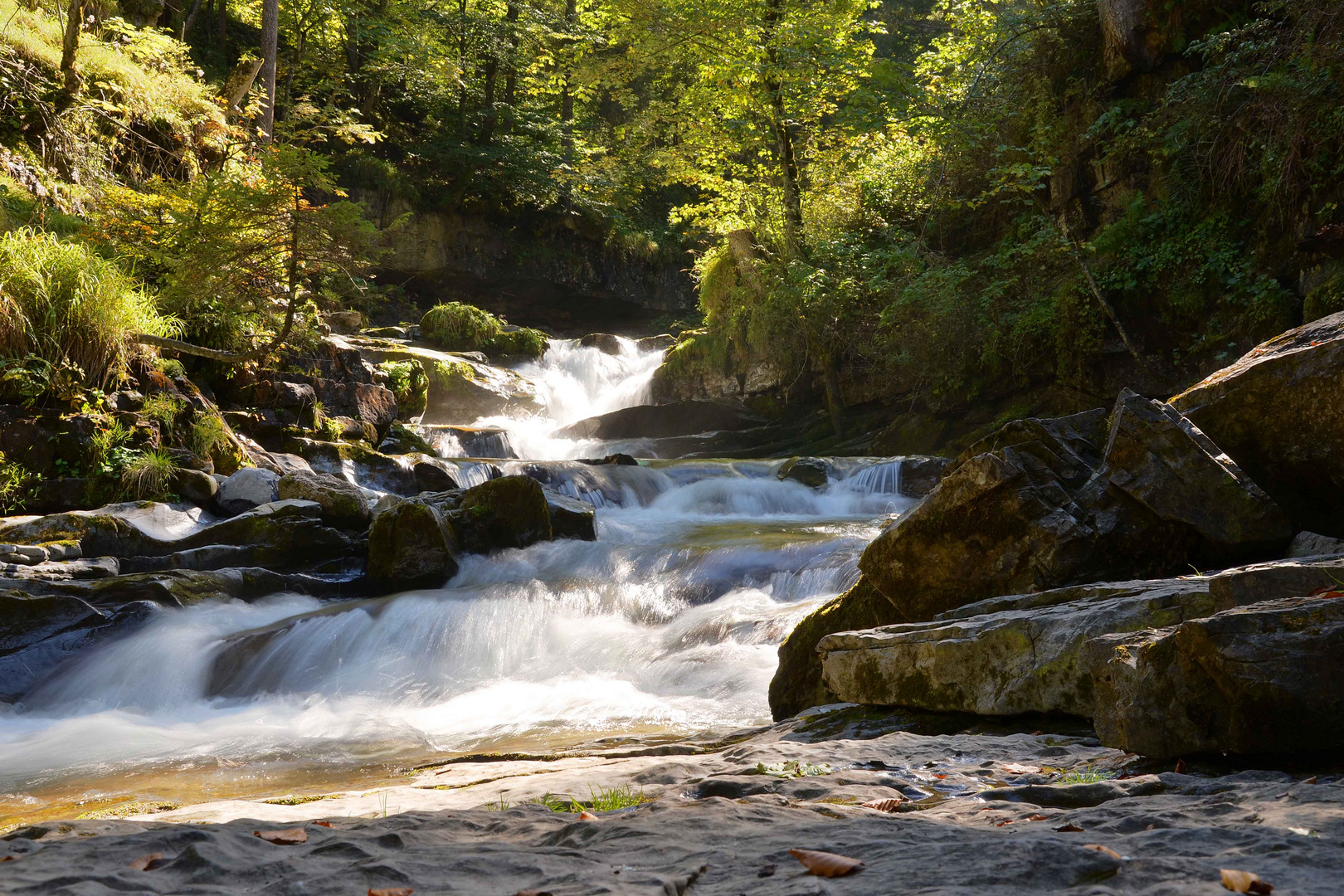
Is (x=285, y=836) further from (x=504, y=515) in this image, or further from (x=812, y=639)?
(x=504, y=515)

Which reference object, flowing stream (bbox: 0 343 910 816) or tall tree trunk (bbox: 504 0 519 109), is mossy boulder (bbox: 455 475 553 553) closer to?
flowing stream (bbox: 0 343 910 816)

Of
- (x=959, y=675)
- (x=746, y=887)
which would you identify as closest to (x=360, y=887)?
(x=746, y=887)

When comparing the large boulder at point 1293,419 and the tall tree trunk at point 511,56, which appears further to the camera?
the tall tree trunk at point 511,56

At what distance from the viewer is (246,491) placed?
9922mm

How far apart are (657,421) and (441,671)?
470 inches

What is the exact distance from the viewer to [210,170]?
14.0m

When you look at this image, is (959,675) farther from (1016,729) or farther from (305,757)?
(305,757)

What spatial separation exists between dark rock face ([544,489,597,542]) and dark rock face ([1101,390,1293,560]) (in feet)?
24.0

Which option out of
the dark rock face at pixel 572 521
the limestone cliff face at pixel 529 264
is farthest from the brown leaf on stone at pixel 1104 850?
the limestone cliff face at pixel 529 264

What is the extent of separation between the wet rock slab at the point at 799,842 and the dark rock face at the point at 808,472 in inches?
397

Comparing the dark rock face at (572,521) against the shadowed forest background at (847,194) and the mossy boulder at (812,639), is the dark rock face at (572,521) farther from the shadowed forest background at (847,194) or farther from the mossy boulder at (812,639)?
the mossy boulder at (812,639)

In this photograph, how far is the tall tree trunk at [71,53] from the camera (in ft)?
40.5

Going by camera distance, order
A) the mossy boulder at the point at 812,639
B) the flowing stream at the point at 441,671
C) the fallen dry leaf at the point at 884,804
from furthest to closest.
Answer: the flowing stream at the point at 441,671
the mossy boulder at the point at 812,639
the fallen dry leaf at the point at 884,804

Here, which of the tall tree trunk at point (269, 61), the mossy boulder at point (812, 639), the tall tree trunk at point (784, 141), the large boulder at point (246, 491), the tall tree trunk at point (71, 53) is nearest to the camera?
the mossy boulder at point (812, 639)
